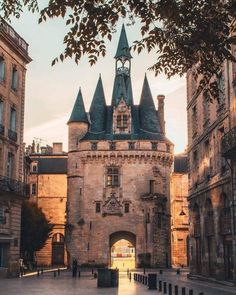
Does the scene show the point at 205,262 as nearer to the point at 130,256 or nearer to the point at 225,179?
the point at 225,179

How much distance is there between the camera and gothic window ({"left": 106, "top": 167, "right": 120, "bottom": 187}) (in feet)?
185

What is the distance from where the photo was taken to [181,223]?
66.4 m

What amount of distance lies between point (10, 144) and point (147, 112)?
29.1 m

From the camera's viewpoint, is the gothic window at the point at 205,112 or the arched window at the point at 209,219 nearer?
the arched window at the point at 209,219

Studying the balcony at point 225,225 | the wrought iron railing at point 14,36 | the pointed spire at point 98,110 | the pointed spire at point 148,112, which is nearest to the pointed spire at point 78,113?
the pointed spire at point 98,110

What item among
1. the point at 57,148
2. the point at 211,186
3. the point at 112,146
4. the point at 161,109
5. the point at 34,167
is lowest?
the point at 211,186

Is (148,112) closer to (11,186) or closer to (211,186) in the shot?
(11,186)

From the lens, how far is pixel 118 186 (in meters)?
56.5

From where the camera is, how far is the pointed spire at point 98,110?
196ft

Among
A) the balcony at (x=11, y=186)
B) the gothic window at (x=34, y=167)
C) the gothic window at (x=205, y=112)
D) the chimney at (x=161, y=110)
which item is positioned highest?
the chimney at (x=161, y=110)

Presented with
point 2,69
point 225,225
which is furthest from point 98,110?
point 225,225

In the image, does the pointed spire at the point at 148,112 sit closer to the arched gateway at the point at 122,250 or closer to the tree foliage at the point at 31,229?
the arched gateway at the point at 122,250

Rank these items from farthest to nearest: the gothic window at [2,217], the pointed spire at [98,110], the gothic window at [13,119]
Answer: the pointed spire at [98,110] → the gothic window at [13,119] → the gothic window at [2,217]

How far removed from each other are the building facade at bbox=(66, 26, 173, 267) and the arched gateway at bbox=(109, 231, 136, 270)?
0.12m
